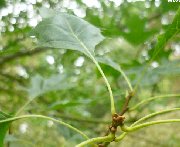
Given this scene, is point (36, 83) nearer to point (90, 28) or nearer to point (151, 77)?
point (151, 77)

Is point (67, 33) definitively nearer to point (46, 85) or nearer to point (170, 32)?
point (170, 32)

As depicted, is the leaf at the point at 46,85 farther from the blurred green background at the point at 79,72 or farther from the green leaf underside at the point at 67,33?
the green leaf underside at the point at 67,33

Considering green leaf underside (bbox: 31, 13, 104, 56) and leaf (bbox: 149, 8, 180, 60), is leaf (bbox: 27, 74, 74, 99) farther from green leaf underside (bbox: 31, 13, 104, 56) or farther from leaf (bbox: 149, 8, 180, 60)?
leaf (bbox: 149, 8, 180, 60)

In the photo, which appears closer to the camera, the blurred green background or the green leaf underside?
the green leaf underside

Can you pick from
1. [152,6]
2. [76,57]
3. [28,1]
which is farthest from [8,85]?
[152,6]

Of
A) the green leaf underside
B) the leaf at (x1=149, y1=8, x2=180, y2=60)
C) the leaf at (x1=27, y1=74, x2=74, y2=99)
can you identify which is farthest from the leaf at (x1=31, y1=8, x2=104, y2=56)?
the leaf at (x1=27, y1=74, x2=74, y2=99)

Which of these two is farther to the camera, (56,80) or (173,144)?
(173,144)

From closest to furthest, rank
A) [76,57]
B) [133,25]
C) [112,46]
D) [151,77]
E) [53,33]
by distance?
[53,33]
[151,77]
[133,25]
[76,57]
[112,46]
